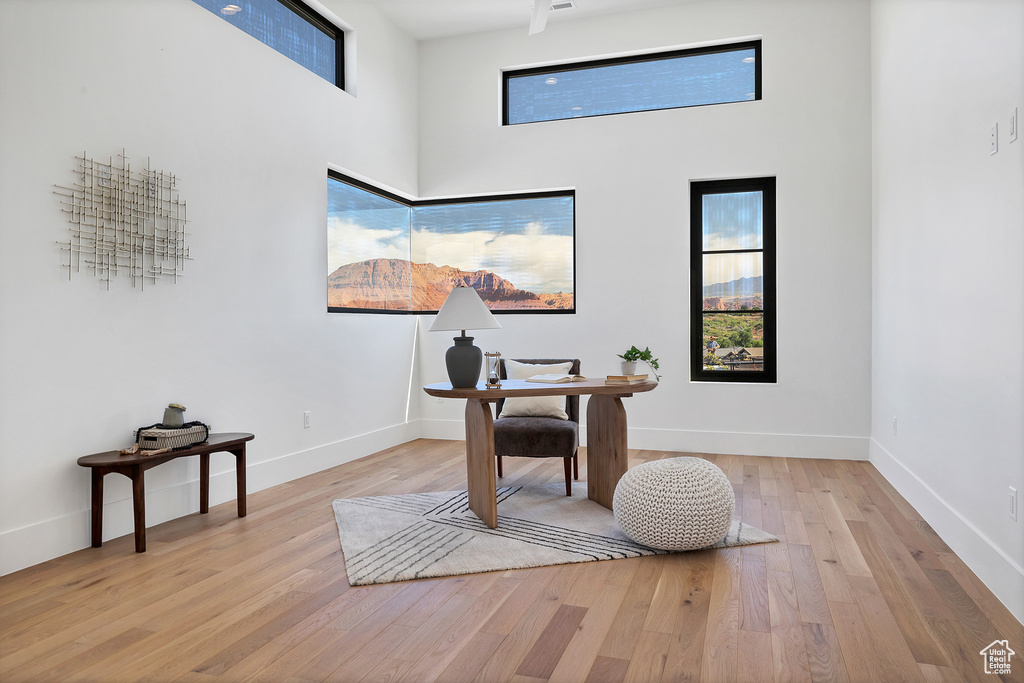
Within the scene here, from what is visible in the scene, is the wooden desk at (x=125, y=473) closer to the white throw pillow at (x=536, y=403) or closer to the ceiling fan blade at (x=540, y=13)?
the white throw pillow at (x=536, y=403)

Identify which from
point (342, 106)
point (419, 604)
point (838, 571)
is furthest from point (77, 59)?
point (838, 571)

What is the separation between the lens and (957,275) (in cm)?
296

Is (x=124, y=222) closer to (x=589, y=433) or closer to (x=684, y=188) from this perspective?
(x=589, y=433)

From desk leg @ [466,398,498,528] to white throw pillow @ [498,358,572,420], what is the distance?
706mm

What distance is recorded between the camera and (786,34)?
207 inches

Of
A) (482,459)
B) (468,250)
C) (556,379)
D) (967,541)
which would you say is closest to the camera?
(967,541)

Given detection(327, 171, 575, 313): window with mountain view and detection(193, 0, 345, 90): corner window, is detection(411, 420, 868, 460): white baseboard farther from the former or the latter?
detection(193, 0, 345, 90): corner window

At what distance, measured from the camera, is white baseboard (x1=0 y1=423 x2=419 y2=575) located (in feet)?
9.29

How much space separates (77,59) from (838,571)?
403 cm

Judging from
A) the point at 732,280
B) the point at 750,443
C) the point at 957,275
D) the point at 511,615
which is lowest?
the point at 511,615

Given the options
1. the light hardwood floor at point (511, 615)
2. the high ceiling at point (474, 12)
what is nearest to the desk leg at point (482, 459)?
the light hardwood floor at point (511, 615)

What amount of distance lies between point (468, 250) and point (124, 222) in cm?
327

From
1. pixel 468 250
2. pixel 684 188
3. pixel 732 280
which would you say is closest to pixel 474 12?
pixel 468 250

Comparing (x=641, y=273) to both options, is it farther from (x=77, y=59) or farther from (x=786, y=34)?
(x=77, y=59)
